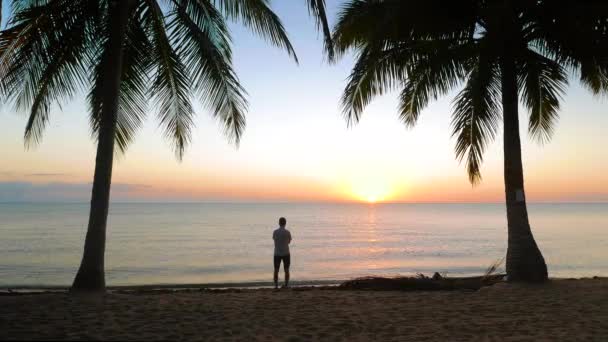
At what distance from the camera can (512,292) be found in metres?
10.2

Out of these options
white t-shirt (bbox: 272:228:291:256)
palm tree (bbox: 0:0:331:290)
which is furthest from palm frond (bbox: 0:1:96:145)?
white t-shirt (bbox: 272:228:291:256)

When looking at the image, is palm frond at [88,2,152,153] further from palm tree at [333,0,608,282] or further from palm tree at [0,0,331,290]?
palm tree at [333,0,608,282]

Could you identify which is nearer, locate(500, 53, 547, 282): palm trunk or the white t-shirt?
locate(500, 53, 547, 282): palm trunk

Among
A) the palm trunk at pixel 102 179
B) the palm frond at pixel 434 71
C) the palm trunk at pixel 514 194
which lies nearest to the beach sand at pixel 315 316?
the palm trunk at pixel 102 179

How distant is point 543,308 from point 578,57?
199 inches

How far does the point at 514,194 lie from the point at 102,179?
8380mm

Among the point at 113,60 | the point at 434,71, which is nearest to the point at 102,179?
the point at 113,60

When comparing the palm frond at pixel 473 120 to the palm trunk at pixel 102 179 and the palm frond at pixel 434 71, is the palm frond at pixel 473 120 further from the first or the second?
the palm trunk at pixel 102 179

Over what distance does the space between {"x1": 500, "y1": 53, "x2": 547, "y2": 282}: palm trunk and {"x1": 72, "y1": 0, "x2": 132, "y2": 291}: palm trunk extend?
25.7ft

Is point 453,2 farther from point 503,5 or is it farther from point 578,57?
point 578,57

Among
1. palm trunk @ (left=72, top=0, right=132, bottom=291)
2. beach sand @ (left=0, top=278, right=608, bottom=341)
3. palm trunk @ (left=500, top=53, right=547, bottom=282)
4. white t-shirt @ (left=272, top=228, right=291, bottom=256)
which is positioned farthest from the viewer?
white t-shirt @ (left=272, top=228, right=291, bottom=256)

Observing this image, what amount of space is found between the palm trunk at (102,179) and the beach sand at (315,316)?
50 cm

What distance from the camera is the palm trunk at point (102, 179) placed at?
29.8 feet

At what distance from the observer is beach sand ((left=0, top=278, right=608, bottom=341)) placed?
644 centimetres
